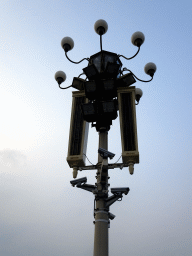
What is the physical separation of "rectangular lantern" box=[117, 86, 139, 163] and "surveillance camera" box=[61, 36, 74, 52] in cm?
226

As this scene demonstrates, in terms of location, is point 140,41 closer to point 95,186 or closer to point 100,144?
point 100,144

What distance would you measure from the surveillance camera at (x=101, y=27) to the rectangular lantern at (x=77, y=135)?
2074 millimetres

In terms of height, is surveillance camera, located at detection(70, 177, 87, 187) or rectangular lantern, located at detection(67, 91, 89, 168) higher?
rectangular lantern, located at detection(67, 91, 89, 168)

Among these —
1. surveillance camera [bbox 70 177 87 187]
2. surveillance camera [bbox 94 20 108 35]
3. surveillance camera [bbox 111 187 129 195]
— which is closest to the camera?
surveillance camera [bbox 111 187 129 195]

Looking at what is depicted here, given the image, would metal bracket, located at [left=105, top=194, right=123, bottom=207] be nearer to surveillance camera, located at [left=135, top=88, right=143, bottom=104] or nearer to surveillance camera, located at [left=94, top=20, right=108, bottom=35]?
surveillance camera, located at [left=135, top=88, right=143, bottom=104]

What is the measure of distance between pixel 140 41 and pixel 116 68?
4.14ft

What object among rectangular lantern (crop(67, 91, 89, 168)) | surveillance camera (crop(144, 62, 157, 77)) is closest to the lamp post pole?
rectangular lantern (crop(67, 91, 89, 168))

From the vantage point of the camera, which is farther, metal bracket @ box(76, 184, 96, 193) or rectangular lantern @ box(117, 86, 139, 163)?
rectangular lantern @ box(117, 86, 139, 163)

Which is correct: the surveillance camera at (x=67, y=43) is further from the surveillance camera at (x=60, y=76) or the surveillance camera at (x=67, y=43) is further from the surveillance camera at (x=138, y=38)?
the surveillance camera at (x=138, y=38)

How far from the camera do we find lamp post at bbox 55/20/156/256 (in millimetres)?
7652

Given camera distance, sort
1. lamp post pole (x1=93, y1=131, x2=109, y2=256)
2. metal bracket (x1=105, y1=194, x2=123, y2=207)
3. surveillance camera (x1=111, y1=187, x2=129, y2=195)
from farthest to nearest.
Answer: metal bracket (x1=105, y1=194, x2=123, y2=207)
surveillance camera (x1=111, y1=187, x2=129, y2=195)
lamp post pole (x1=93, y1=131, x2=109, y2=256)

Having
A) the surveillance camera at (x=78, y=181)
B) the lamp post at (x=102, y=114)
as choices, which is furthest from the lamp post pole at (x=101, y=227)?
the surveillance camera at (x=78, y=181)

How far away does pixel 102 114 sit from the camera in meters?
8.87

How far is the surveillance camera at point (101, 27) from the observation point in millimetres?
9312
